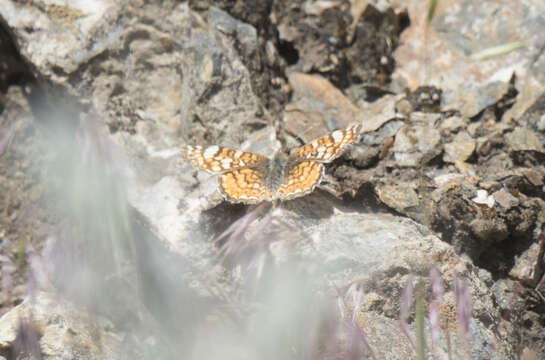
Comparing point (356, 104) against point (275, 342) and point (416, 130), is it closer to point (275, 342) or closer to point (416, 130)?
point (416, 130)

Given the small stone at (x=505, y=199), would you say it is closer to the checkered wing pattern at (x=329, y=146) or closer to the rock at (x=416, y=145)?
the rock at (x=416, y=145)

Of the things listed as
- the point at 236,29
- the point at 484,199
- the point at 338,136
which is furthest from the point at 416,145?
the point at 236,29

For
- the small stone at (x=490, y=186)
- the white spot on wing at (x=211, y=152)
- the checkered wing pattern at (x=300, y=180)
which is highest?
the white spot on wing at (x=211, y=152)

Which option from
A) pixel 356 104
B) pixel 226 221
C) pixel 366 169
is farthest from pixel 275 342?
pixel 356 104

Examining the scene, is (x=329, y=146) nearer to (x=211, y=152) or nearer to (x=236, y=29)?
(x=211, y=152)

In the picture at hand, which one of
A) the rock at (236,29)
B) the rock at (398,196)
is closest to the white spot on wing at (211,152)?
the rock at (236,29)

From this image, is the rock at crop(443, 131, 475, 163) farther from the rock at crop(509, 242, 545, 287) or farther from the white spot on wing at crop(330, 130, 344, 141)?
the white spot on wing at crop(330, 130, 344, 141)
